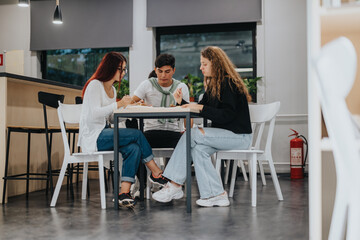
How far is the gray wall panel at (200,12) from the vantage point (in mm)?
6473

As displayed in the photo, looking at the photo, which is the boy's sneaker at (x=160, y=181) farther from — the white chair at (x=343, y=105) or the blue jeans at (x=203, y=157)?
the white chair at (x=343, y=105)

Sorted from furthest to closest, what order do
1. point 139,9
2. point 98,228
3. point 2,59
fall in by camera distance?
point 139,9 → point 2,59 → point 98,228

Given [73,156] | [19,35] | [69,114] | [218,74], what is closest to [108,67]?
[69,114]

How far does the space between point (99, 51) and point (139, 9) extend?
988mm

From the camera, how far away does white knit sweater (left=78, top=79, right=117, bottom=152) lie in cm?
326

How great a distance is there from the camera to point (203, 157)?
323 cm

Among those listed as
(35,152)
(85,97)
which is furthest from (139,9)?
(85,97)

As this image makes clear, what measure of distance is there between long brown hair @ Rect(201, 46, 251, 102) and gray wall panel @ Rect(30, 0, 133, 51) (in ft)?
12.2

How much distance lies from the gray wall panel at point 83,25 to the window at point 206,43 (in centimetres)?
57

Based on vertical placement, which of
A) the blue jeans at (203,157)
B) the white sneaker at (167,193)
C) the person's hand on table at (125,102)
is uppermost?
the person's hand on table at (125,102)

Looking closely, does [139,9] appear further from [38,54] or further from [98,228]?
[98,228]

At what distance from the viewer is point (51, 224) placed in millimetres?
2725

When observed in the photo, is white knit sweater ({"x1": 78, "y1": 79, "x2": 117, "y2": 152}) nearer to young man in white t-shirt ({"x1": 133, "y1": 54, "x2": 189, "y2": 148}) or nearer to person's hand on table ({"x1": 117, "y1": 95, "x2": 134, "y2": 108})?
person's hand on table ({"x1": 117, "y1": 95, "x2": 134, "y2": 108})

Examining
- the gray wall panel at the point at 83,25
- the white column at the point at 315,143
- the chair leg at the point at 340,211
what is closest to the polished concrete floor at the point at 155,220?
the white column at the point at 315,143
